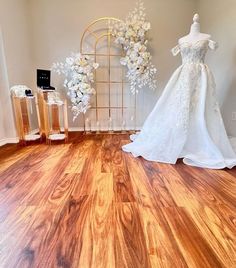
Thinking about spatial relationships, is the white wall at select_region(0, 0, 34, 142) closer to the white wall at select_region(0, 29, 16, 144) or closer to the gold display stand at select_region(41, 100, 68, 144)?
the white wall at select_region(0, 29, 16, 144)

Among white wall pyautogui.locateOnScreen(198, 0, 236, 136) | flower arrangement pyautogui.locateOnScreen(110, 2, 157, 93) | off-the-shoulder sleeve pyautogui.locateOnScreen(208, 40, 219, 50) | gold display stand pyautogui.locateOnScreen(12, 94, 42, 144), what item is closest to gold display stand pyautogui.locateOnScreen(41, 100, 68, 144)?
gold display stand pyautogui.locateOnScreen(12, 94, 42, 144)

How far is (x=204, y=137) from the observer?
2.18 metres

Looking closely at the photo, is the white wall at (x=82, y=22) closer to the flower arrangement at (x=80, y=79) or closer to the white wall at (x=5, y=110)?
the flower arrangement at (x=80, y=79)

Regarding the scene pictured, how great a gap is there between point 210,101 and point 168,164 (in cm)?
85

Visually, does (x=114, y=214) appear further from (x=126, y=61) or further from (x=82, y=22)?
(x=82, y=22)

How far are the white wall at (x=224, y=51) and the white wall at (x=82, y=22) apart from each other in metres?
0.44

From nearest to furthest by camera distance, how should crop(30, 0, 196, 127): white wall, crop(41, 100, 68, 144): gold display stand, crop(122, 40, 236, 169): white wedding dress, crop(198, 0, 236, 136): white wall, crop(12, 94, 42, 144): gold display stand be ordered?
crop(122, 40, 236, 169): white wedding dress, crop(198, 0, 236, 136): white wall, crop(12, 94, 42, 144): gold display stand, crop(41, 100, 68, 144): gold display stand, crop(30, 0, 196, 127): white wall

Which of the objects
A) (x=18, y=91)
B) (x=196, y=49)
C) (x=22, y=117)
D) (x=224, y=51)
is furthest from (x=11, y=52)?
(x=224, y=51)

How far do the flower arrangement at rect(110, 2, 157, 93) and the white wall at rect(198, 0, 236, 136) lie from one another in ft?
2.97

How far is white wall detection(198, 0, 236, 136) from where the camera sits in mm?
2566

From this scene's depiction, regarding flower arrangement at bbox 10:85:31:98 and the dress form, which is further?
flower arrangement at bbox 10:85:31:98

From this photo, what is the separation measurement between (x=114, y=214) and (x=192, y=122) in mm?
1416

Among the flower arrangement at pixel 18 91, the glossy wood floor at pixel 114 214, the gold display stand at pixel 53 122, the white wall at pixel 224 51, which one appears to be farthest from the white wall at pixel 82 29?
the glossy wood floor at pixel 114 214

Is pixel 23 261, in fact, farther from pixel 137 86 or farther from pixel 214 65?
pixel 214 65
